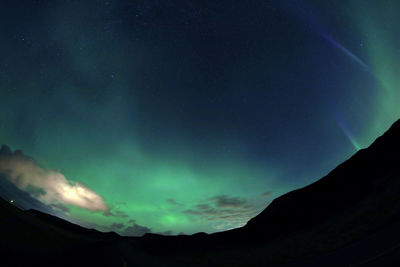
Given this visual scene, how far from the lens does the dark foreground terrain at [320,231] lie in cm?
565

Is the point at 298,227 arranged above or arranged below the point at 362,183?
below

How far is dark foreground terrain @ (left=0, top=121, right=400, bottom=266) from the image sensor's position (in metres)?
5.65

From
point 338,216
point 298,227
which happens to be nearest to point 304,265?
point 338,216

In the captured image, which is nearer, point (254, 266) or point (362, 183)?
point (254, 266)

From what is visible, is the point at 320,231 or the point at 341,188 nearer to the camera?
the point at 320,231

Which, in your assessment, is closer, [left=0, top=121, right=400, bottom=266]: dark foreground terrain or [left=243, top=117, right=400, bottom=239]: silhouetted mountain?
[left=0, top=121, right=400, bottom=266]: dark foreground terrain

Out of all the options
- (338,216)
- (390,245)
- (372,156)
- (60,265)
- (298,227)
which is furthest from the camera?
(298,227)

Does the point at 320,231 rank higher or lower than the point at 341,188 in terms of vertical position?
lower

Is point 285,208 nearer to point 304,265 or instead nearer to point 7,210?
point 304,265

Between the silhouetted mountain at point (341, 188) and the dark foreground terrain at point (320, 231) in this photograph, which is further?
the silhouetted mountain at point (341, 188)

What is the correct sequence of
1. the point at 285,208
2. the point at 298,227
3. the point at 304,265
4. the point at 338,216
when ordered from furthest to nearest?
the point at 285,208 < the point at 298,227 < the point at 338,216 < the point at 304,265

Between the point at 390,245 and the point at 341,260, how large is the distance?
1390 mm

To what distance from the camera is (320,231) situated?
991cm

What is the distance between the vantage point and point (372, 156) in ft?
36.7
